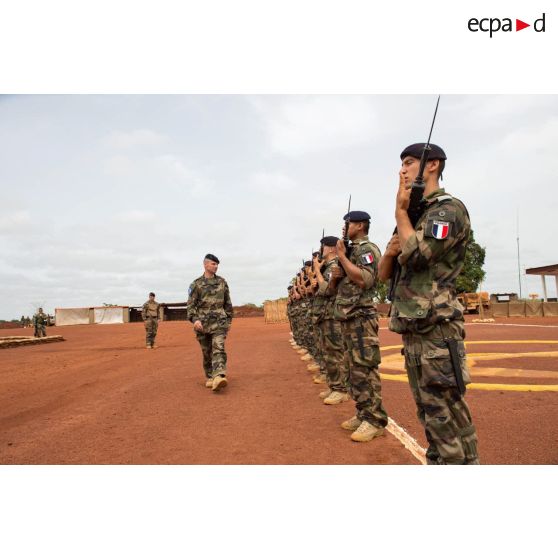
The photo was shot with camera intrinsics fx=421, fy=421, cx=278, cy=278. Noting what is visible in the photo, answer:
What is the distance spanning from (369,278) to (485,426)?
1.96m

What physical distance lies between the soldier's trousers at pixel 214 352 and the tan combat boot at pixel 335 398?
1.87 m

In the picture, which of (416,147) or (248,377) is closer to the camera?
(416,147)

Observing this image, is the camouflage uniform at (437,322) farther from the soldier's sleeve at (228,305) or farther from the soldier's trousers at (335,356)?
the soldier's sleeve at (228,305)

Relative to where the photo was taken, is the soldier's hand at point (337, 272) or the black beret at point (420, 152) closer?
the black beret at point (420, 152)

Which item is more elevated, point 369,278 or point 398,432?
point 369,278

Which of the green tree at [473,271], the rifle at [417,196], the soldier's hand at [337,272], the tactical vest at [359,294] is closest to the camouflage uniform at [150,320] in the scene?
the soldier's hand at [337,272]

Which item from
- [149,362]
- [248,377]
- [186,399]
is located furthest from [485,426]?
[149,362]

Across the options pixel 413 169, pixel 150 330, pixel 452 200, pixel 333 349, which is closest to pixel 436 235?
pixel 452 200

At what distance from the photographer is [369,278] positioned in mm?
4312

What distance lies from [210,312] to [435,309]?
5.24m

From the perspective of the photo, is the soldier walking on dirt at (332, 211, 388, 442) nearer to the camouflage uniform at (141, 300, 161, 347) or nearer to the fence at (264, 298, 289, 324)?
the camouflage uniform at (141, 300, 161, 347)

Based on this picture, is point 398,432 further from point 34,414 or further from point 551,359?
point 551,359

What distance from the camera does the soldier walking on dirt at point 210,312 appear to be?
7176mm

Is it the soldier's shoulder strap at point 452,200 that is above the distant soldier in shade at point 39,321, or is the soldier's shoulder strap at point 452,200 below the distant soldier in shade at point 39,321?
above
